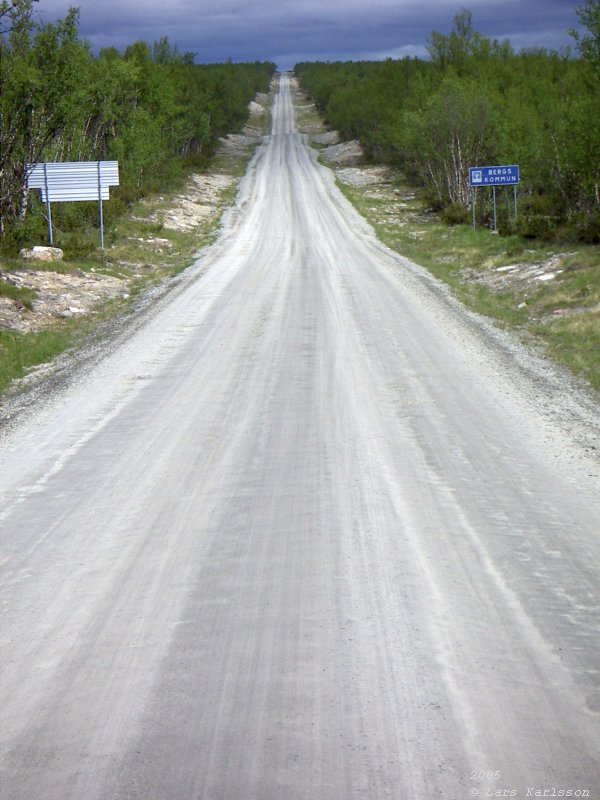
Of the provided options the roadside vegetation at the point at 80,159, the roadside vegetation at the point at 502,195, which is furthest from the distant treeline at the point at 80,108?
the roadside vegetation at the point at 502,195

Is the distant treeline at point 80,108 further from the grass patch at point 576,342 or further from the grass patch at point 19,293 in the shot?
the grass patch at point 576,342

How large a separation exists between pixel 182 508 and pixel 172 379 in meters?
4.72

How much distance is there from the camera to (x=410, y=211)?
4241 centimetres

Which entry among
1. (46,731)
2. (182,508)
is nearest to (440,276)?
(182,508)

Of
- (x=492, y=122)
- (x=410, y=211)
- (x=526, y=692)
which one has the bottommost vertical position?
(x=526, y=692)

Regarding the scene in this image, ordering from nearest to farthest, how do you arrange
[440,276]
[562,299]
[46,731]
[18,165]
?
[46,731]
[562,299]
[440,276]
[18,165]

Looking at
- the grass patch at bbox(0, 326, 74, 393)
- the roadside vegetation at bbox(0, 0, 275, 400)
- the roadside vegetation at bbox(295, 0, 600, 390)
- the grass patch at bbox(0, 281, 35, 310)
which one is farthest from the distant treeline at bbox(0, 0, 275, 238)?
the roadside vegetation at bbox(295, 0, 600, 390)

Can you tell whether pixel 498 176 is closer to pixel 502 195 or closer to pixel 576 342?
pixel 502 195

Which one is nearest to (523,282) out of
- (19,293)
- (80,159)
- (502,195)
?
(19,293)

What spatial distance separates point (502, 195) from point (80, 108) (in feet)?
70.8

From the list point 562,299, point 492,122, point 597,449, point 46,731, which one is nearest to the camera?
point 46,731

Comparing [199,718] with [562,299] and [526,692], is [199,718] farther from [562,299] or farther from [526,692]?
[562,299]

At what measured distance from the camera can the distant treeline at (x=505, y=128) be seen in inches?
1003

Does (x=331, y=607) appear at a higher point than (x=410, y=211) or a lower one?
lower
